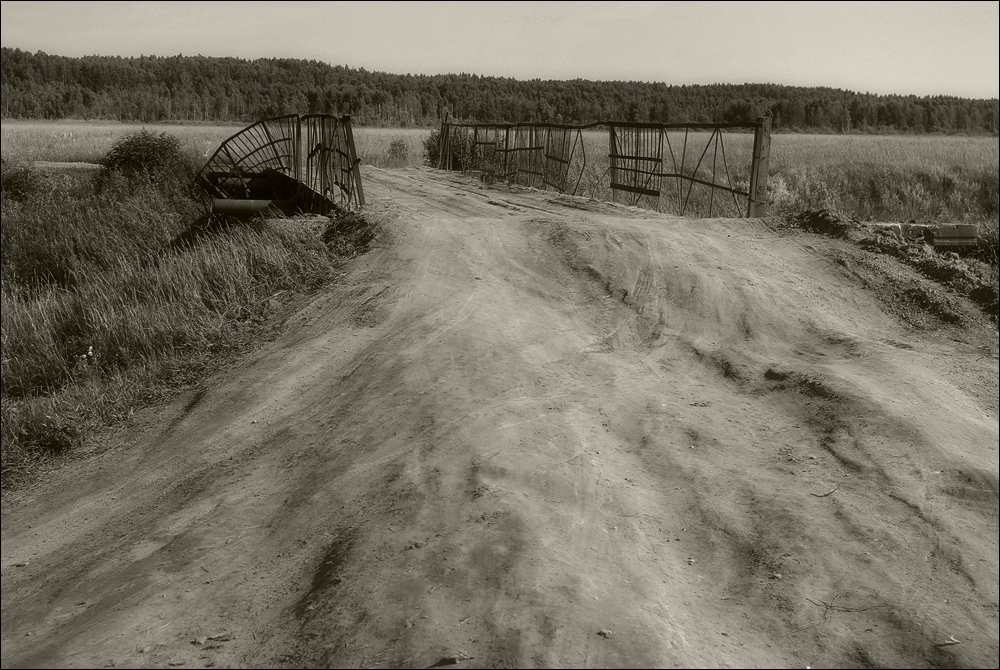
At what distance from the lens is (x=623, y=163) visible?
16.9 meters

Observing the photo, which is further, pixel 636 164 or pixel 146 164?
pixel 146 164

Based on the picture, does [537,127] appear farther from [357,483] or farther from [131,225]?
[357,483]

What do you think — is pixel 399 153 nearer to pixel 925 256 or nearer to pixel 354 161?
pixel 354 161

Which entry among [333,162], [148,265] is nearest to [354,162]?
[333,162]

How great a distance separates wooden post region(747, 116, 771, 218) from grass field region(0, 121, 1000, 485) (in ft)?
1.16

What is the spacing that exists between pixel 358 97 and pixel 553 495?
57154 millimetres

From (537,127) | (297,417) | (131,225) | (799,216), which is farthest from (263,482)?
(537,127)

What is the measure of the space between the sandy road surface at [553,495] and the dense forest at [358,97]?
20465 millimetres

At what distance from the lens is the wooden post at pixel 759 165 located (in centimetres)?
1178

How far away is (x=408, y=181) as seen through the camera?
19.3 m

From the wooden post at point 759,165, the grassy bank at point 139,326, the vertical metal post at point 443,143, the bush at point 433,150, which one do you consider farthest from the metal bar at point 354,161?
the bush at point 433,150

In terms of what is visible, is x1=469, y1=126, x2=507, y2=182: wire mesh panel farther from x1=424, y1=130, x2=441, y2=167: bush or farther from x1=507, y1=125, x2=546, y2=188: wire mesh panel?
x1=424, y1=130, x2=441, y2=167: bush

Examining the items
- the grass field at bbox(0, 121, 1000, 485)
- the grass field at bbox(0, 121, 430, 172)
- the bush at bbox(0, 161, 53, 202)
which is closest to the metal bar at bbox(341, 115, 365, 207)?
the grass field at bbox(0, 121, 1000, 485)

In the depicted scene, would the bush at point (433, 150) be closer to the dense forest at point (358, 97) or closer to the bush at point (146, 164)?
the dense forest at point (358, 97)
